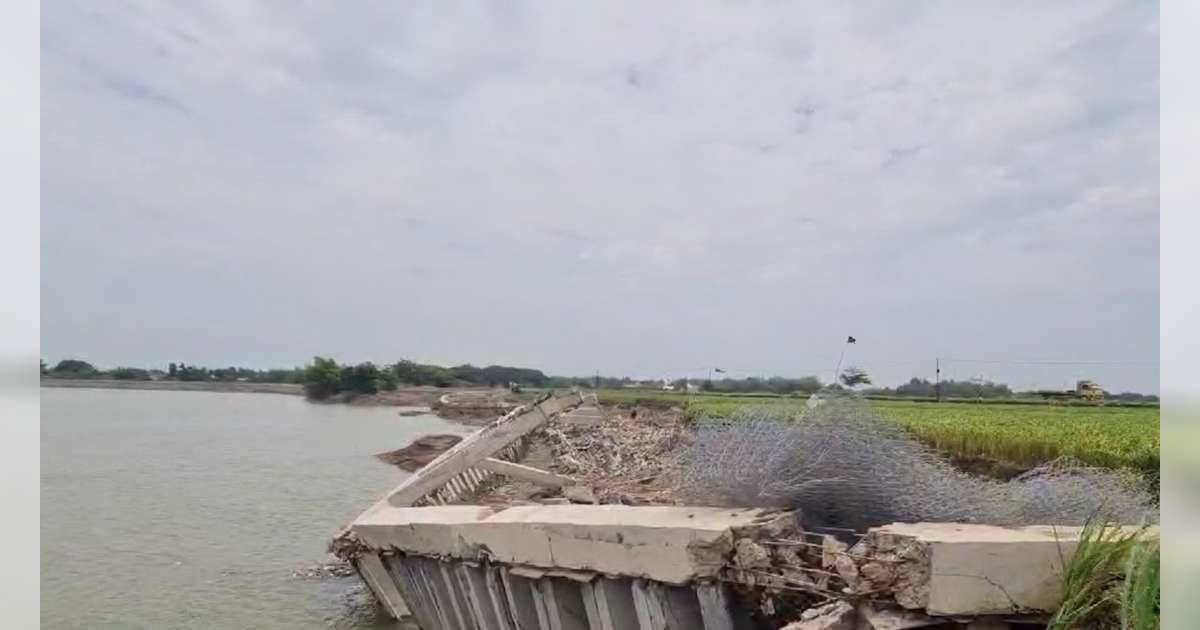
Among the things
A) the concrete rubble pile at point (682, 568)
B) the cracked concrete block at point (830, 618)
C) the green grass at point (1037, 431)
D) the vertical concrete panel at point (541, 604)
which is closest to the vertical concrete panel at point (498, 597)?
the concrete rubble pile at point (682, 568)

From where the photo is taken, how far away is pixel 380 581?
3186mm

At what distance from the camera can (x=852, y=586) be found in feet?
5.88

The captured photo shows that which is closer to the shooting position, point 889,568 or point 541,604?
point 889,568

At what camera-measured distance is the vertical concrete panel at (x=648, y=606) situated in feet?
6.95

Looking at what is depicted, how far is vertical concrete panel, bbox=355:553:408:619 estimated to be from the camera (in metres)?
3.14

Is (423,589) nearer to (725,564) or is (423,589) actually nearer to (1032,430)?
(725,564)

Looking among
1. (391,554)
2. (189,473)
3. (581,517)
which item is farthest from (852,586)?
(189,473)

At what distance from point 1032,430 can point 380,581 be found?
2.88 metres

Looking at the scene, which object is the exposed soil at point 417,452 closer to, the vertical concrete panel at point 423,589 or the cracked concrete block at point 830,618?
the vertical concrete panel at point 423,589

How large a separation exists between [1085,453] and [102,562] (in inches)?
211

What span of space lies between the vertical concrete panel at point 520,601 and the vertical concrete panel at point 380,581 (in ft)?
2.89

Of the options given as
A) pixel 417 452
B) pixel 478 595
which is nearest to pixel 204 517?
pixel 417 452
